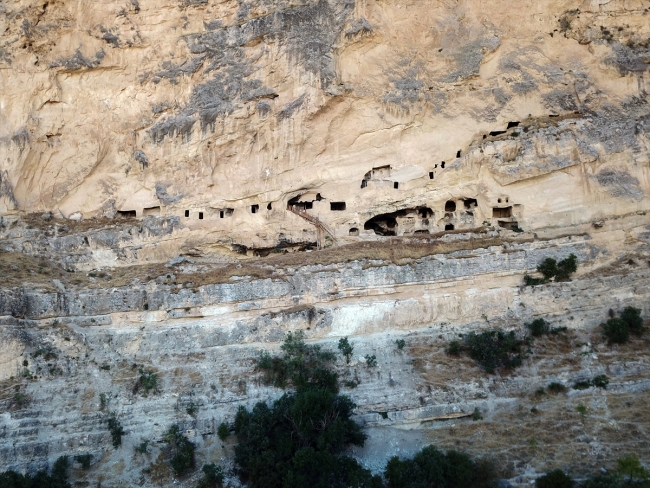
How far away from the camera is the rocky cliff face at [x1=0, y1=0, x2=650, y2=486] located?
77.3ft

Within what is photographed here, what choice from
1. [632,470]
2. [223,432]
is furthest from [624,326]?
[223,432]

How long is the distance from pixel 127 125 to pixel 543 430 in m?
21.3

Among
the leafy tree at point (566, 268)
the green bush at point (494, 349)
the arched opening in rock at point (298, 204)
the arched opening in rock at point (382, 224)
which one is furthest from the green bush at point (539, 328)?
the arched opening in rock at point (298, 204)

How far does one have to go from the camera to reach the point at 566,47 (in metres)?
27.5

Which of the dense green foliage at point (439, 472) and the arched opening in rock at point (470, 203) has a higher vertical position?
the arched opening in rock at point (470, 203)

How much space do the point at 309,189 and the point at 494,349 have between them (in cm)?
1118

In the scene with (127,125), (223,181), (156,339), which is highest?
(127,125)

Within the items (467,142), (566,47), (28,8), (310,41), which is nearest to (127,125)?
(28,8)

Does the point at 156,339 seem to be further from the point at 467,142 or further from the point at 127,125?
the point at 467,142

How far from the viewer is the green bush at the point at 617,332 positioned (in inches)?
898

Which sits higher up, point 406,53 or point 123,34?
point 123,34

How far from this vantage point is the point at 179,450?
69.0ft

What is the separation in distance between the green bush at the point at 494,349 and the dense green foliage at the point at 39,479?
561 inches

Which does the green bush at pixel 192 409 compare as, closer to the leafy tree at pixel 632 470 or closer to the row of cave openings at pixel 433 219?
the row of cave openings at pixel 433 219
